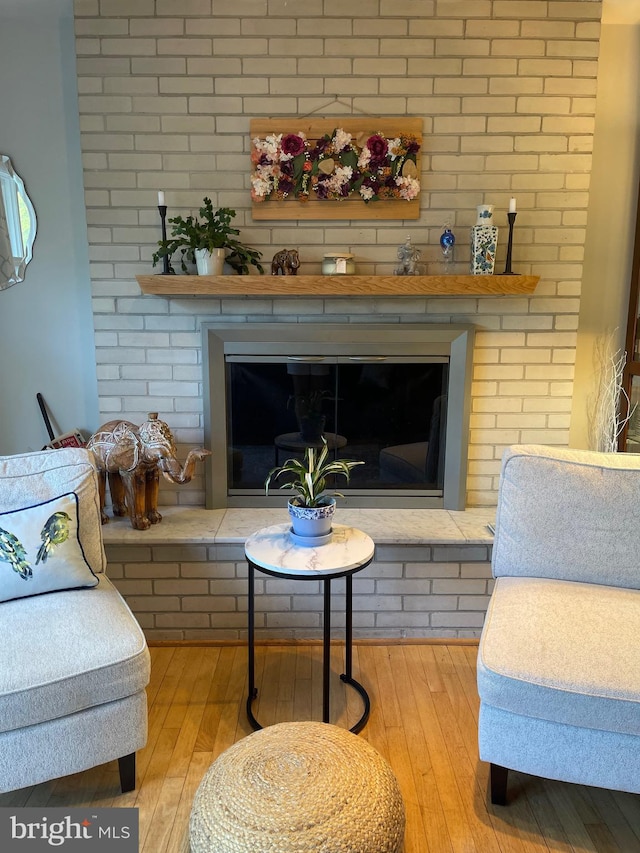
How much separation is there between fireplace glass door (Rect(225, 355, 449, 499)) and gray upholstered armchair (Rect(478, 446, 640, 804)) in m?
0.73

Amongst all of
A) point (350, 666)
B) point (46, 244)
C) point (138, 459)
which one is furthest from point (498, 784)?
point (46, 244)

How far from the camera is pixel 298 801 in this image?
134 centimetres

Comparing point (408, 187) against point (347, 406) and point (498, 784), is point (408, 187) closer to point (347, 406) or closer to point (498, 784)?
point (347, 406)

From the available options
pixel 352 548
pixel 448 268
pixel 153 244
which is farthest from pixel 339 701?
pixel 153 244

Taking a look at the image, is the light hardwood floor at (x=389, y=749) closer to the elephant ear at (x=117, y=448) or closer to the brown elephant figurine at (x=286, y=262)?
the elephant ear at (x=117, y=448)

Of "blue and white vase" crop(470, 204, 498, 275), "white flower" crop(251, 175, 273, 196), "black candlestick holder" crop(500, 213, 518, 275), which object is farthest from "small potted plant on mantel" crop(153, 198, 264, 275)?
"black candlestick holder" crop(500, 213, 518, 275)

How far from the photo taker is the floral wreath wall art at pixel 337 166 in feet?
8.23

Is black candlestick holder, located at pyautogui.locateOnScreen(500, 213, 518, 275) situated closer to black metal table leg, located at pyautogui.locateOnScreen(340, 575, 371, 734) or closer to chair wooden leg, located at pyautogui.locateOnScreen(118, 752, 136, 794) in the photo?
black metal table leg, located at pyautogui.locateOnScreen(340, 575, 371, 734)

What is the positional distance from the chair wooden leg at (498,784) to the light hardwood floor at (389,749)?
3 centimetres

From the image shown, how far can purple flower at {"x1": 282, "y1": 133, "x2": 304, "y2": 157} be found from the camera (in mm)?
A: 2492

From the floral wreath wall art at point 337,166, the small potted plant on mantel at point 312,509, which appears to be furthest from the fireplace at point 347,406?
the small potted plant on mantel at point 312,509

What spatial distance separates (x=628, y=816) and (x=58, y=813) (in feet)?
4.89

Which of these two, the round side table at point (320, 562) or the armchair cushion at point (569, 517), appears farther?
the armchair cushion at point (569, 517)

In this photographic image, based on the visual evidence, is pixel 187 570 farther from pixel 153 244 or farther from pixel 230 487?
pixel 153 244
